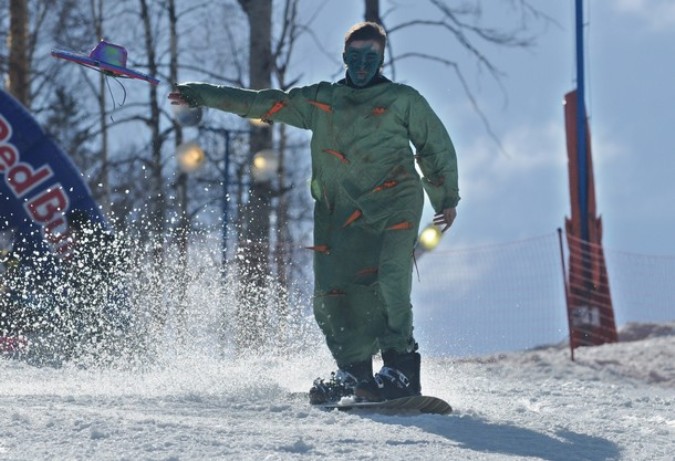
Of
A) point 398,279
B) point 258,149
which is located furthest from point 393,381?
point 258,149

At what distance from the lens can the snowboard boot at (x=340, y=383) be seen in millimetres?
5590

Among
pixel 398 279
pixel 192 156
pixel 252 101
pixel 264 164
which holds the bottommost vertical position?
pixel 398 279

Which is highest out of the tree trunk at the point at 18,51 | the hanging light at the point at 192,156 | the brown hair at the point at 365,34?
the tree trunk at the point at 18,51

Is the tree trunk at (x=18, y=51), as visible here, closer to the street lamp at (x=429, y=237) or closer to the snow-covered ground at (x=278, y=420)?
the snow-covered ground at (x=278, y=420)

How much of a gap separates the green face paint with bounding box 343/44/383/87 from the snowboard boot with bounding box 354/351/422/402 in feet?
4.14

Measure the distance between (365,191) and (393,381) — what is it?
2.86ft

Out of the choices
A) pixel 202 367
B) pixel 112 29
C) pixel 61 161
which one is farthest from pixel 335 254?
pixel 112 29

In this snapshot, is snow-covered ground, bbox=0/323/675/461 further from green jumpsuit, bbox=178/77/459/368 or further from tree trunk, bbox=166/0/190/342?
tree trunk, bbox=166/0/190/342

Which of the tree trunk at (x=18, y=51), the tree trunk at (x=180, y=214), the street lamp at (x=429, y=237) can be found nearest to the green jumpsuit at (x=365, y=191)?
the street lamp at (x=429, y=237)

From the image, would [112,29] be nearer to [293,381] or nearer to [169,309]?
[169,309]

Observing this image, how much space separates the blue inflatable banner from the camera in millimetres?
10500

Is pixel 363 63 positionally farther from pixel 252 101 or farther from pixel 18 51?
pixel 18 51

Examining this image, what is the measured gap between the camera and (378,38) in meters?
5.67

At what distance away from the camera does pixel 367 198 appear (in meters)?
5.58
